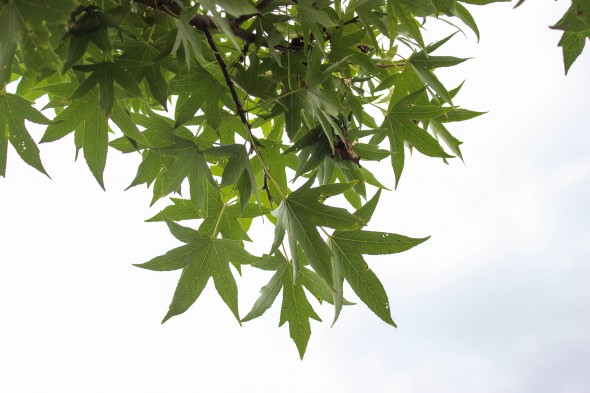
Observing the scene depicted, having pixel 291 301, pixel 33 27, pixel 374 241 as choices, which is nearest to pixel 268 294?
pixel 291 301

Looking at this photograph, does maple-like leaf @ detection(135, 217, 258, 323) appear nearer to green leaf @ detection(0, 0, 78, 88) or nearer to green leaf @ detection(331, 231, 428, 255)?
green leaf @ detection(331, 231, 428, 255)

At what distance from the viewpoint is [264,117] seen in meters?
0.73

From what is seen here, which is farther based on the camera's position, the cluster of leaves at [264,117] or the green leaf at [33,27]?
the cluster of leaves at [264,117]

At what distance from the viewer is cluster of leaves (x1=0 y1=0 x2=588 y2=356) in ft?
2.18

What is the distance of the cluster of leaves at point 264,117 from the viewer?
66 cm

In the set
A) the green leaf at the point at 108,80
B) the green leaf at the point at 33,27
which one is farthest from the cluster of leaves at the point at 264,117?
the green leaf at the point at 33,27

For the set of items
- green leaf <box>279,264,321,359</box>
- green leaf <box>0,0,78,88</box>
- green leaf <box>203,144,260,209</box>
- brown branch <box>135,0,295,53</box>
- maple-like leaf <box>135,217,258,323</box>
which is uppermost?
brown branch <box>135,0,295,53</box>

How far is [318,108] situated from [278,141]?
0.22m

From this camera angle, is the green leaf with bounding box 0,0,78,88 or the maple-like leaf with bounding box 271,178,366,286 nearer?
the green leaf with bounding box 0,0,78,88

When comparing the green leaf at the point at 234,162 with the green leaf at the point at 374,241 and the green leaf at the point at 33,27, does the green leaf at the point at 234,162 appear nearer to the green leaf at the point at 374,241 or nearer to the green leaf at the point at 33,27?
the green leaf at the point at 374,241

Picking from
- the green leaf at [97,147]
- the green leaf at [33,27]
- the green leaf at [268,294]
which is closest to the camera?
the green leaf at [33,27]

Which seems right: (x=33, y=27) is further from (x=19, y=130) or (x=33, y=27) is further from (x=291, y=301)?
(x=291, y=301)

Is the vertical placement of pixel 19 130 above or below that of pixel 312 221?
above

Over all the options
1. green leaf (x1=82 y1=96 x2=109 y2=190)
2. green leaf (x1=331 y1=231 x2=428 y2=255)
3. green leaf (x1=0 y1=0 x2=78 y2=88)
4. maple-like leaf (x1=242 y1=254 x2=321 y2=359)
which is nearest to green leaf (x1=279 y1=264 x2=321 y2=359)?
maple-like leaf (x1=242 y1=254 x2=321 y2=359)
